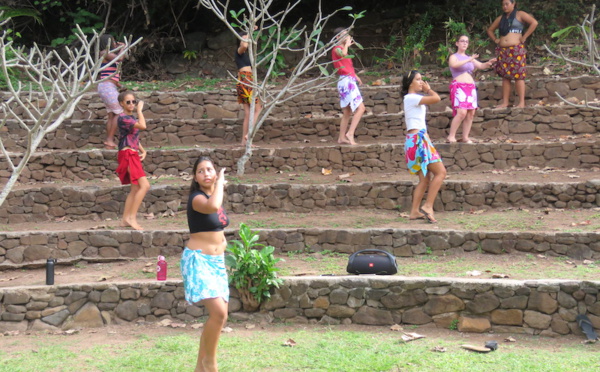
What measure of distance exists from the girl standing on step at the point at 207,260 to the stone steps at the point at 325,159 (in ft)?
18.5

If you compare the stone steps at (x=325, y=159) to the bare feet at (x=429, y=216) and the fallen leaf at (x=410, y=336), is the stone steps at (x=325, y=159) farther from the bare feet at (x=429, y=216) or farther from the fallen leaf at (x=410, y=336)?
the fallen leaf at (x=410, y=336)

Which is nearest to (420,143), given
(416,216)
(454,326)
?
(416,216)

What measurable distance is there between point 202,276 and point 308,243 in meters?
3.38

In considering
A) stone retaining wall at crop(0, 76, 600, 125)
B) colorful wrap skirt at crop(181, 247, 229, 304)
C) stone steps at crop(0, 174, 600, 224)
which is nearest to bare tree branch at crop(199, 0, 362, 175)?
stone retaining wall at crop(0, 76, 600, 125)

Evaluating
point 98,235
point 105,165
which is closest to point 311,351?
point 98,235

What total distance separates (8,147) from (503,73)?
8.15m

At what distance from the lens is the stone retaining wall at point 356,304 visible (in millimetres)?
6531

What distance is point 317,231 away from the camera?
28.1 feet

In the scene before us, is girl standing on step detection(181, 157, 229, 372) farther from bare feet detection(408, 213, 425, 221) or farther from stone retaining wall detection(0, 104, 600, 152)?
stone retaining wall detection(0, 104, 600, 152)

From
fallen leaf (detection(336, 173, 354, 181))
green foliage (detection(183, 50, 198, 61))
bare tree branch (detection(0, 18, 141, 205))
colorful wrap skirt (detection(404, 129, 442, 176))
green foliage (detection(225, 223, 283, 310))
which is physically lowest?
green foliage (detection(225, 223, 283, 310))

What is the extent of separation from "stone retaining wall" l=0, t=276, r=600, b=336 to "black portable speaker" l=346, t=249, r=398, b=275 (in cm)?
15

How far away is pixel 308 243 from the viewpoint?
338 inches

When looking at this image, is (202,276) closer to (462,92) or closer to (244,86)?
(244,86)

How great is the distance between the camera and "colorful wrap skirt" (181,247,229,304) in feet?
17.2
